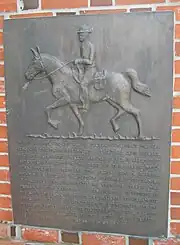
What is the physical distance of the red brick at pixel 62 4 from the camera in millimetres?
1847

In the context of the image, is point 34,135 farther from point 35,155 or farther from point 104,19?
point 104,19

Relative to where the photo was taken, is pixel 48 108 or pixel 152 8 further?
pixel 48 108

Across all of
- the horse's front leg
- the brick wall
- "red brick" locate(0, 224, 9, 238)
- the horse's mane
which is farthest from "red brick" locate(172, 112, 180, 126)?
"red brick" locate(0, 224, 9, 238)

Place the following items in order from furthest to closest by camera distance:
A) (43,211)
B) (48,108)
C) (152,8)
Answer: (43,211), (48,108), (152,8)

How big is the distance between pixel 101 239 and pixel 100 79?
95cm

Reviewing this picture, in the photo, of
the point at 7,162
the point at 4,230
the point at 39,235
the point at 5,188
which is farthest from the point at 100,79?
the point at 4,230

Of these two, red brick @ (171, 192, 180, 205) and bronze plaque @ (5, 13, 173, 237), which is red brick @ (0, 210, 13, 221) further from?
red brick @ (171, 192, 180, 205)

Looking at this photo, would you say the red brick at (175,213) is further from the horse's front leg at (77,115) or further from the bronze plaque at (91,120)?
the horse's front leg at (77,115)

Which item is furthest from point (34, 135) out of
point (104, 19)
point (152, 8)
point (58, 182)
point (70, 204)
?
point (152, 8)

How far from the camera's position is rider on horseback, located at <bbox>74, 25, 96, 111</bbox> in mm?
1807

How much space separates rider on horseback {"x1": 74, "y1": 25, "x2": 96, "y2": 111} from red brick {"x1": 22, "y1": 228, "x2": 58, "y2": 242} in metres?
0.82

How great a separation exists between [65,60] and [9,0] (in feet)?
1.60

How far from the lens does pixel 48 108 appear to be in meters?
1.92

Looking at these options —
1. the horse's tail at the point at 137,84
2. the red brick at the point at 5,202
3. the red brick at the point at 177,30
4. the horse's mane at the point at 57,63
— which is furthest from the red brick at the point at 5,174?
the red brick at the point at 177,30
